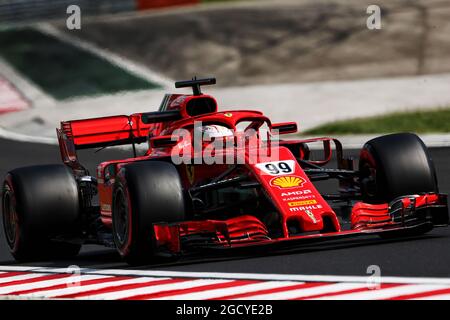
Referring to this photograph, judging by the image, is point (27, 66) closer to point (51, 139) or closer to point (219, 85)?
point (219, 85)

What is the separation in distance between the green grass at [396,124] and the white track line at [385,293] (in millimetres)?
12381

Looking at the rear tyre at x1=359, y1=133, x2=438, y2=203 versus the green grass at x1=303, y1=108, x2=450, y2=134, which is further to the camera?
the green grass at x1=303, y1=108, x2=450, y2=134

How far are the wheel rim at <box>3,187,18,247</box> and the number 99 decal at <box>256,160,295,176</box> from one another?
2.67 metres

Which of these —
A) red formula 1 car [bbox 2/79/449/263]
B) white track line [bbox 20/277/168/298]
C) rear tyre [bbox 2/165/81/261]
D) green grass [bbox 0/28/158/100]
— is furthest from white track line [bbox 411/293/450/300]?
green grass [bbox 0/28/158/100]

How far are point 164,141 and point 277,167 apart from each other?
1297mm

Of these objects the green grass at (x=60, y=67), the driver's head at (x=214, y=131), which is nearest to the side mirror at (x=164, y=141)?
the driver's head at (x=214, y=131)

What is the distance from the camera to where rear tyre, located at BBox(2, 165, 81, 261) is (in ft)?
37.8

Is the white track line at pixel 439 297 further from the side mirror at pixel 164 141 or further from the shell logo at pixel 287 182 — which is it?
the side mirror at pixel 164 141

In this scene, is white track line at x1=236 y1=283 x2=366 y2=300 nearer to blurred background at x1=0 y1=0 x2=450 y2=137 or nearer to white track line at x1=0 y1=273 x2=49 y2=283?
white track line at x1=0 y1=273 x2=49 y2=283

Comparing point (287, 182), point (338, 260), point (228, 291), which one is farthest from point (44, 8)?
point (228, 291)

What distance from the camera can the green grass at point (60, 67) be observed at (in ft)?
97.0

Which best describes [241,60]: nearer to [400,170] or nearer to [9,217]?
[9,217]

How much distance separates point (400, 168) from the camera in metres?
11.2

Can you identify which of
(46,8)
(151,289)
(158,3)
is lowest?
(151,289)
